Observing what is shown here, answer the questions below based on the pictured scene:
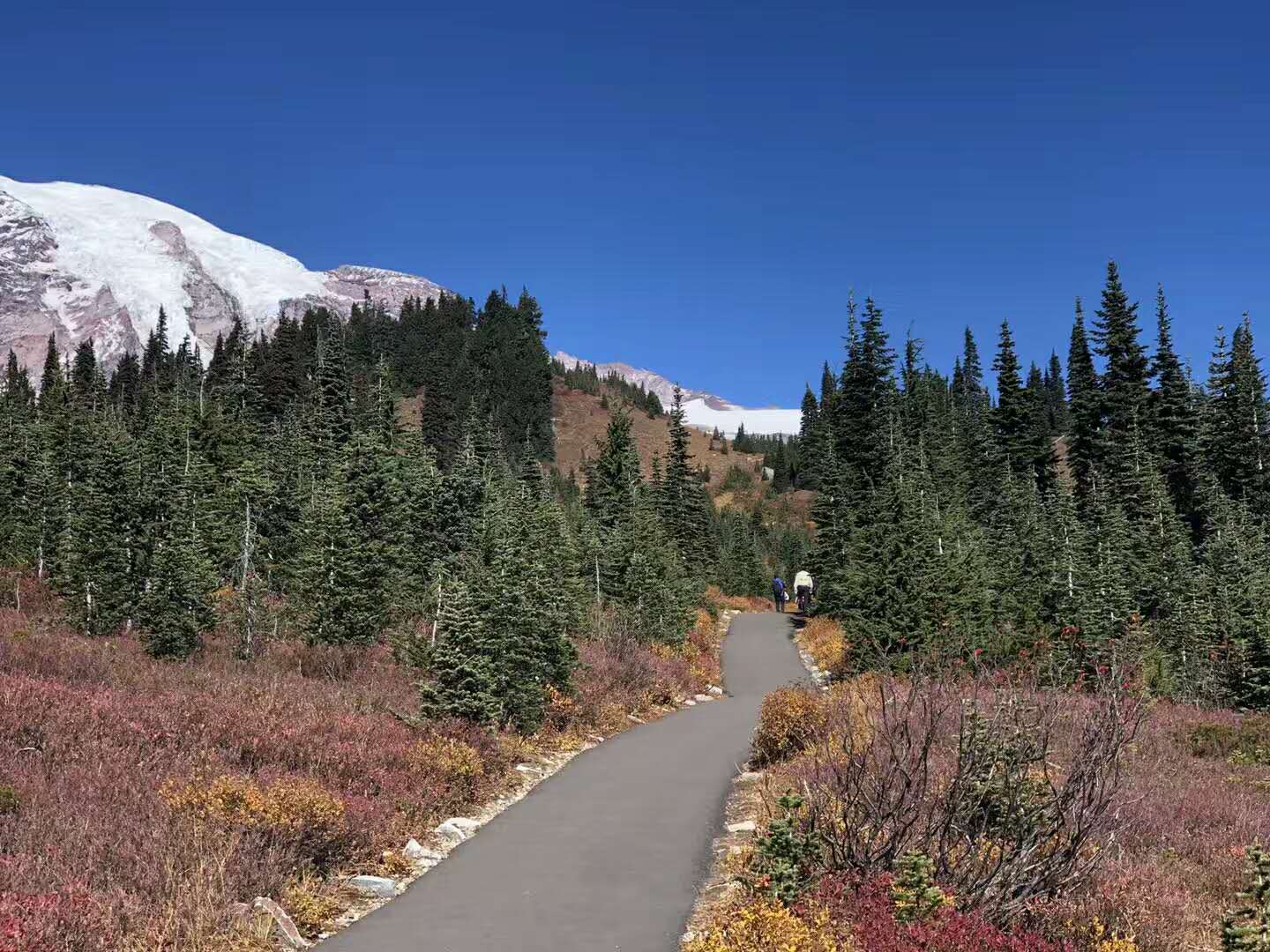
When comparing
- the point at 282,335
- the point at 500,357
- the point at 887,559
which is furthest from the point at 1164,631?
the point at 500,357

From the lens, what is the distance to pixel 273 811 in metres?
7.90

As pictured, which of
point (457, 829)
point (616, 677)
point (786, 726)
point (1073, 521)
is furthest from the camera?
point (1073, 521)

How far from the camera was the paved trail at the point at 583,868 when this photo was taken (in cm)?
693

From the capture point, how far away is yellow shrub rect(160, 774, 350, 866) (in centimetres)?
780

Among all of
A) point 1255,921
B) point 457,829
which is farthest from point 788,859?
point 457,829

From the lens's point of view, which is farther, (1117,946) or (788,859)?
(788,859)

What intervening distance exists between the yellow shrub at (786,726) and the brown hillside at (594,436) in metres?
117

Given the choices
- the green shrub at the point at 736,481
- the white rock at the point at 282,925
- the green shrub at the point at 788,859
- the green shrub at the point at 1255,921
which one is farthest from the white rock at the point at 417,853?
the green shrub at the point at 736,481

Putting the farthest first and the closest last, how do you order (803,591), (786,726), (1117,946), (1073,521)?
1. (803,591)
2. (1073,521)
3. (786,726)
4. (1117,946)

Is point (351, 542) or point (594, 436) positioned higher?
point (594, 436)

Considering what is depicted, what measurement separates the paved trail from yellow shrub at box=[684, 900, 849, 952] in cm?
115

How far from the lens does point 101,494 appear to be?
29062 mm

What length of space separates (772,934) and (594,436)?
463 ft

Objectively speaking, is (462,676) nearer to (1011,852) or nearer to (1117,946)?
(1011,852)
